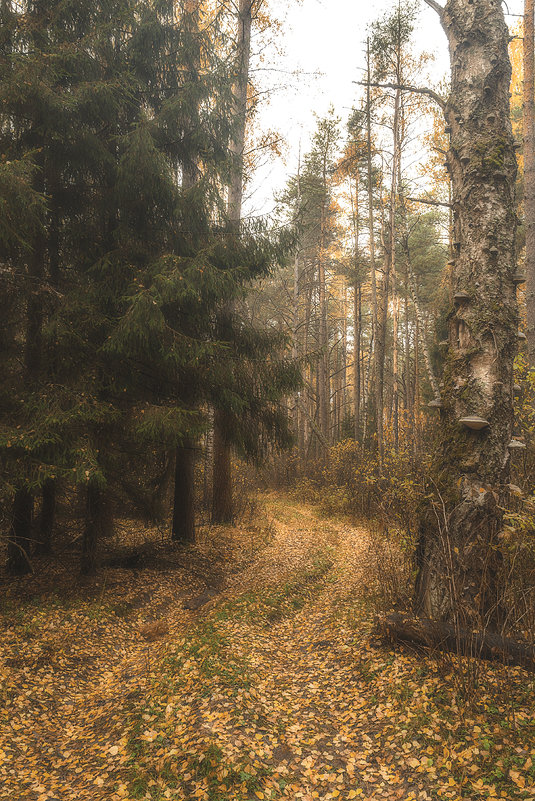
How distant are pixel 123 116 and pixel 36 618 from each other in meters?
6.94

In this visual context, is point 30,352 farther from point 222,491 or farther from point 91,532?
point 222,491

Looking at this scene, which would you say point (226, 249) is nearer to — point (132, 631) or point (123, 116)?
point (123, 116)

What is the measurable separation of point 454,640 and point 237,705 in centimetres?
193

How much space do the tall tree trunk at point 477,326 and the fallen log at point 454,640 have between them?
6.9 inches

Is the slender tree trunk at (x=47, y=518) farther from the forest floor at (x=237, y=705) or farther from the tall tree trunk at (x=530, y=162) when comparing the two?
the tall tree trunk at (x=530, y=162)

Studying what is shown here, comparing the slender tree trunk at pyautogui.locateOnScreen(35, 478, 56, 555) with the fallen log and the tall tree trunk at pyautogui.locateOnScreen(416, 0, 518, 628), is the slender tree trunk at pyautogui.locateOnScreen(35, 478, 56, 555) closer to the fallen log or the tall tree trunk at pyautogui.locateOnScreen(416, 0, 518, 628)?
the fallen log

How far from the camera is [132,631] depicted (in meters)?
5.76

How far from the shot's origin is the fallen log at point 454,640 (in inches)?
142

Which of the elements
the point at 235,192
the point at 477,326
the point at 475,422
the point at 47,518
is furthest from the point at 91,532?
the point at 235,192

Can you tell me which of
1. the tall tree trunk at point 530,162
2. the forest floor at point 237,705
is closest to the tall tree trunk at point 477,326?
the forest floor at point 237,705

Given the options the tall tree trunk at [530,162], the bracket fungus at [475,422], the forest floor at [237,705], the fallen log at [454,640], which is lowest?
the forest floor at [237,705]

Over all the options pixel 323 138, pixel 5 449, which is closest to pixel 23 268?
pixel 5 449

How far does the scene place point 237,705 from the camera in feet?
12.8

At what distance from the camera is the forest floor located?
10.3 ft
